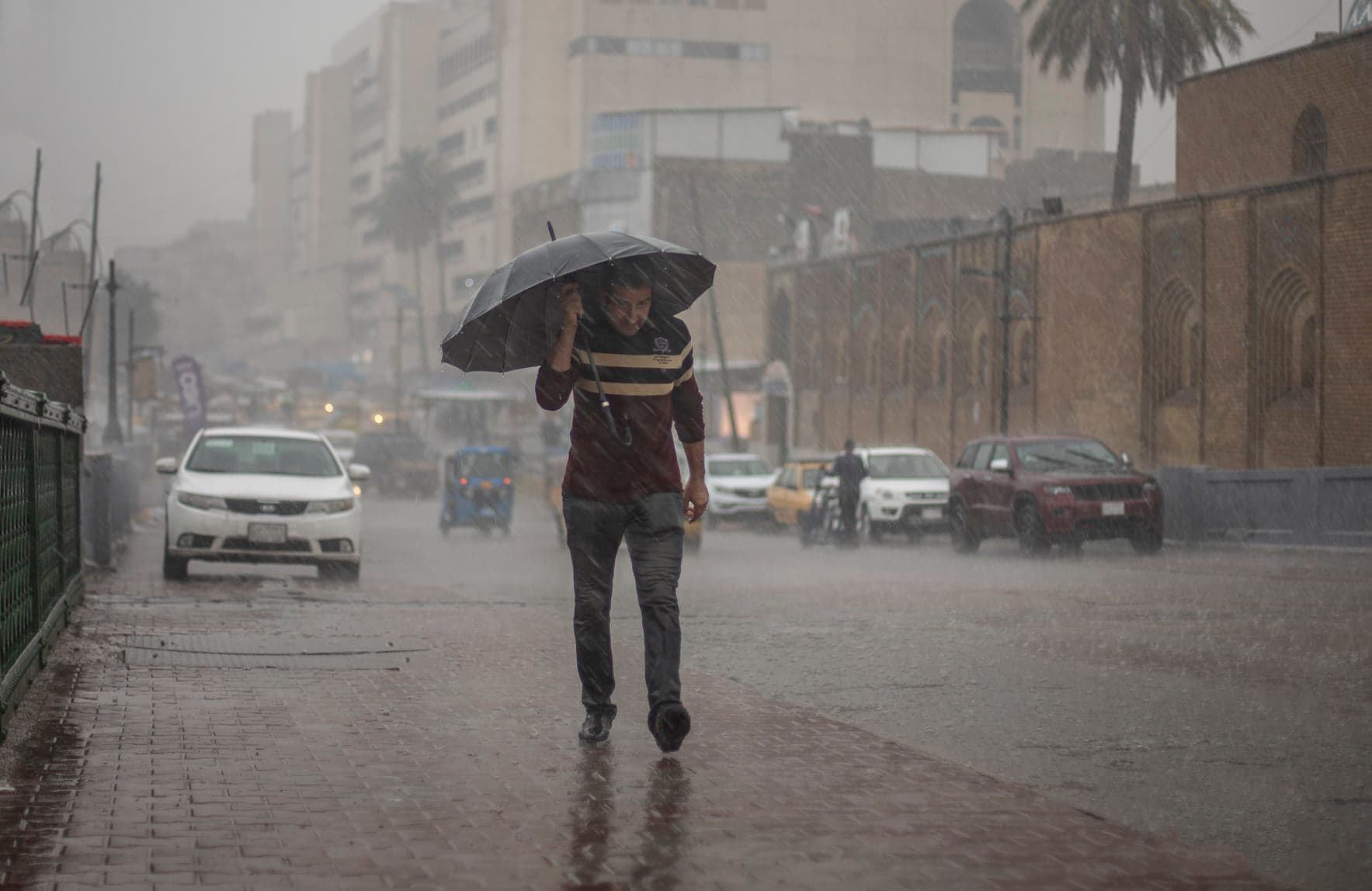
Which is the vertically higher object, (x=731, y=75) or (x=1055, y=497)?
(x=731, y=75)

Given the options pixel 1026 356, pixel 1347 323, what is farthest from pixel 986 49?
pixel 1347 323

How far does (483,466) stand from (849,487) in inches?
375

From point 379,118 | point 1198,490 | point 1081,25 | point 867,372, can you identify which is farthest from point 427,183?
point 1198,490

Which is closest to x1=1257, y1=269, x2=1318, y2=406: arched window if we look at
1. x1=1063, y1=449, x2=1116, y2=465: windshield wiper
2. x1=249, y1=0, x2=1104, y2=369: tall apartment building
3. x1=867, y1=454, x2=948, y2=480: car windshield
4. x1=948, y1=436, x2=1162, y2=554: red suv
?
x1=867, y1=454, x2=948, y2=480: car windshield

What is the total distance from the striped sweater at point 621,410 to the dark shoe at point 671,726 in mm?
917

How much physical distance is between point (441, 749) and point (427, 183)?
4638 inches

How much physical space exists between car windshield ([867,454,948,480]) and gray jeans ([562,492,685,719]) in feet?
83.5

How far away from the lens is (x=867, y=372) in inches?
2371

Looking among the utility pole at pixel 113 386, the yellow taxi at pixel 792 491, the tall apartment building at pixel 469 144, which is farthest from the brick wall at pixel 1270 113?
the tall apartment building at pixel 469 144

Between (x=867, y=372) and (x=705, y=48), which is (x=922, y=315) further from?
(x=705, y=48)

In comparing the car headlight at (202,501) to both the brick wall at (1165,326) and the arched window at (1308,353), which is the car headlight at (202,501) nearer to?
the brick wall at (1165,326)

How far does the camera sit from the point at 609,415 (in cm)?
761

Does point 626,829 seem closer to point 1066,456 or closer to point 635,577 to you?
point 635,577

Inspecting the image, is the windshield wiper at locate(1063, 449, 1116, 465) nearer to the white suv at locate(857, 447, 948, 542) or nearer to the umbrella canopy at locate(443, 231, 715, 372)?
Result: the white suv at locate(857, 447, 948, 542)
